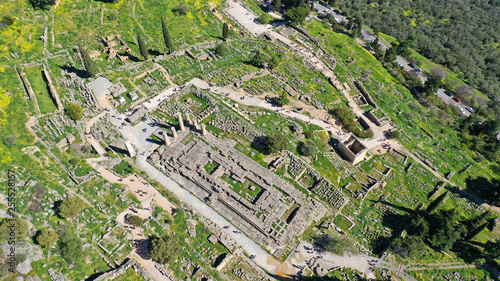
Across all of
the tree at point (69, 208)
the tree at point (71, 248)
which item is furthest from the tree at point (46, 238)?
the tree at point (69, 208)

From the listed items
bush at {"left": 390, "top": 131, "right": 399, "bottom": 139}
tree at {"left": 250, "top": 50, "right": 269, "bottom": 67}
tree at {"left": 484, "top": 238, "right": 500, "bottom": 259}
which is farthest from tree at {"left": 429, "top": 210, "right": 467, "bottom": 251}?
tree at {"left": 250, "top": 50, "right": 269, "bottom": 67}

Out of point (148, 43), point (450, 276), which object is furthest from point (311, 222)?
point (148, 43)

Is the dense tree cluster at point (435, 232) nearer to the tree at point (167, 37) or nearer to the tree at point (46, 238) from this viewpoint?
the tree at point (46, 238)

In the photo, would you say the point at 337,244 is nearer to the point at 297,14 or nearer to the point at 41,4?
the point at 297,14

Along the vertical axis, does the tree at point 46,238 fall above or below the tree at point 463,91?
below

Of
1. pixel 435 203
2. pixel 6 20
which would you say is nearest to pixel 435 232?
pixel 435 203

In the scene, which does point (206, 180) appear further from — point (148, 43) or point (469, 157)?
point (469, 157)

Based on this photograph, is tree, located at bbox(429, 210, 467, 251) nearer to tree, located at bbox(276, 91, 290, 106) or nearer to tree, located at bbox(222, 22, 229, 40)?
tree, located at bbox(276, 91, 290, 106)
